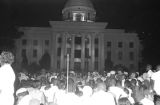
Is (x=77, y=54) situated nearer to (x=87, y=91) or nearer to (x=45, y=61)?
(x=45, y=61)

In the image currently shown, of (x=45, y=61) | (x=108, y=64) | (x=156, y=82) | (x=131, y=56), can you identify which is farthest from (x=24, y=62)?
(x=156, y=82)

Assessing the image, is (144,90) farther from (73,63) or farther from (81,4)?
(81,4)

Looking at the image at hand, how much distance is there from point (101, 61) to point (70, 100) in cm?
5234

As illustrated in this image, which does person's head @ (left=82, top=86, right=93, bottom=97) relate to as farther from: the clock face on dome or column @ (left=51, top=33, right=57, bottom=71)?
the clock face on dome

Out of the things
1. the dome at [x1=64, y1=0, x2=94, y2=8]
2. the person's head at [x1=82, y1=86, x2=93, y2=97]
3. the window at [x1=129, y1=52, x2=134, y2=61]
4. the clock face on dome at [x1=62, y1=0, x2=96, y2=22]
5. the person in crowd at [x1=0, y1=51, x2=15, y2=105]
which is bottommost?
the person's head at [x1=82, y1=86, x2=93, y2=97]

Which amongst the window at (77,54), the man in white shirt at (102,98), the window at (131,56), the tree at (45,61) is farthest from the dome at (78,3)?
the man in white shirt at (102,98)

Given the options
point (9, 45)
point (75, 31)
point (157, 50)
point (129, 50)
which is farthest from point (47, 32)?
point (157, 50)

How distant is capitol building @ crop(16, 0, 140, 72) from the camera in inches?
2312

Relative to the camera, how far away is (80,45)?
60.2m

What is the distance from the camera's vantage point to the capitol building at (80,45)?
58.7m

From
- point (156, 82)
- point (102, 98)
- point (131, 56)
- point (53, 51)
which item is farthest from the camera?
point (131, 56)

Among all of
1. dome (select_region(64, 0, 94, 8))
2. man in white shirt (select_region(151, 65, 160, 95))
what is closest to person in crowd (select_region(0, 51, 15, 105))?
man in white shirt (select_region(151, 65, 160, 95))

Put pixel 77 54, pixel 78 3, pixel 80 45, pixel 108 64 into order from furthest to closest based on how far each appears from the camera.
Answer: pixel 78 3, pixel 80 45, pixel 77 54, pixel 108 64

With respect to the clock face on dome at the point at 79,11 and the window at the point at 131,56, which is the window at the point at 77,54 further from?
the window at the point at 131,56
